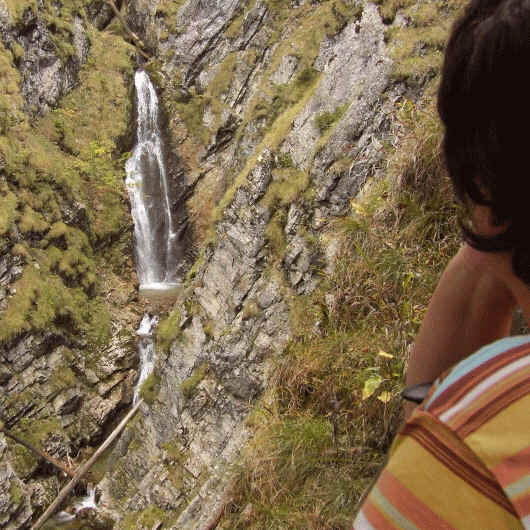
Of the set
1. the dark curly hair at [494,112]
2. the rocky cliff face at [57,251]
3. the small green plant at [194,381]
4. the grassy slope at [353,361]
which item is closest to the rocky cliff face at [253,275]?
the small green plant at [194,381]

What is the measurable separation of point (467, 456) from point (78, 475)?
1081 cm

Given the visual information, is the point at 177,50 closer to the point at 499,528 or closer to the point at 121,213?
the point at 121,213

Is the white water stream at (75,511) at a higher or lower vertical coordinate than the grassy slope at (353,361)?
lower

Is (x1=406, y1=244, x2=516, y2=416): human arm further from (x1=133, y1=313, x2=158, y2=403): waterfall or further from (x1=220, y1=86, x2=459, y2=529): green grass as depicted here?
(x1=133, y1=313, x2=158, y2=403): waterfall

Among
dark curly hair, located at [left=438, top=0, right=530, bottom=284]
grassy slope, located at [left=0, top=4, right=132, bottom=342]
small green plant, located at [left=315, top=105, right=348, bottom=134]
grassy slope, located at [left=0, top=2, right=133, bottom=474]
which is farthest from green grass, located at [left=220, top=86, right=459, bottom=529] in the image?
grassy slope, located at [left=0, top=4, right=132, bottom=342]

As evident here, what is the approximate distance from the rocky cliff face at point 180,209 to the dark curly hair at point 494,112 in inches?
140

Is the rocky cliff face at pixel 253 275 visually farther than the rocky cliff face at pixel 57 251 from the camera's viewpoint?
No

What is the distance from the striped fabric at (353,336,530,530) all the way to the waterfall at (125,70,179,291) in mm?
13847

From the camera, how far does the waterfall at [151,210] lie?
1458 centimetres

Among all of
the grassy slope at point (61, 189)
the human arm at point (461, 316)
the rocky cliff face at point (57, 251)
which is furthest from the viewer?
the grassy slope at point (61, 189)

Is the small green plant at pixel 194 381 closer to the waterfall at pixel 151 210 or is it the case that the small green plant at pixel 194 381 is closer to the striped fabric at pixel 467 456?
the striped fabric at pixel 467 456

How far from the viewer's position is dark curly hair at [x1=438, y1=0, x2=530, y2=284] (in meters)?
0.64

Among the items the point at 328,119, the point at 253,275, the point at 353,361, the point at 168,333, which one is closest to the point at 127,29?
the point at 328,119

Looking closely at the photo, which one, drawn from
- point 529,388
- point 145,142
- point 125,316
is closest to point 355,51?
point 529,388
